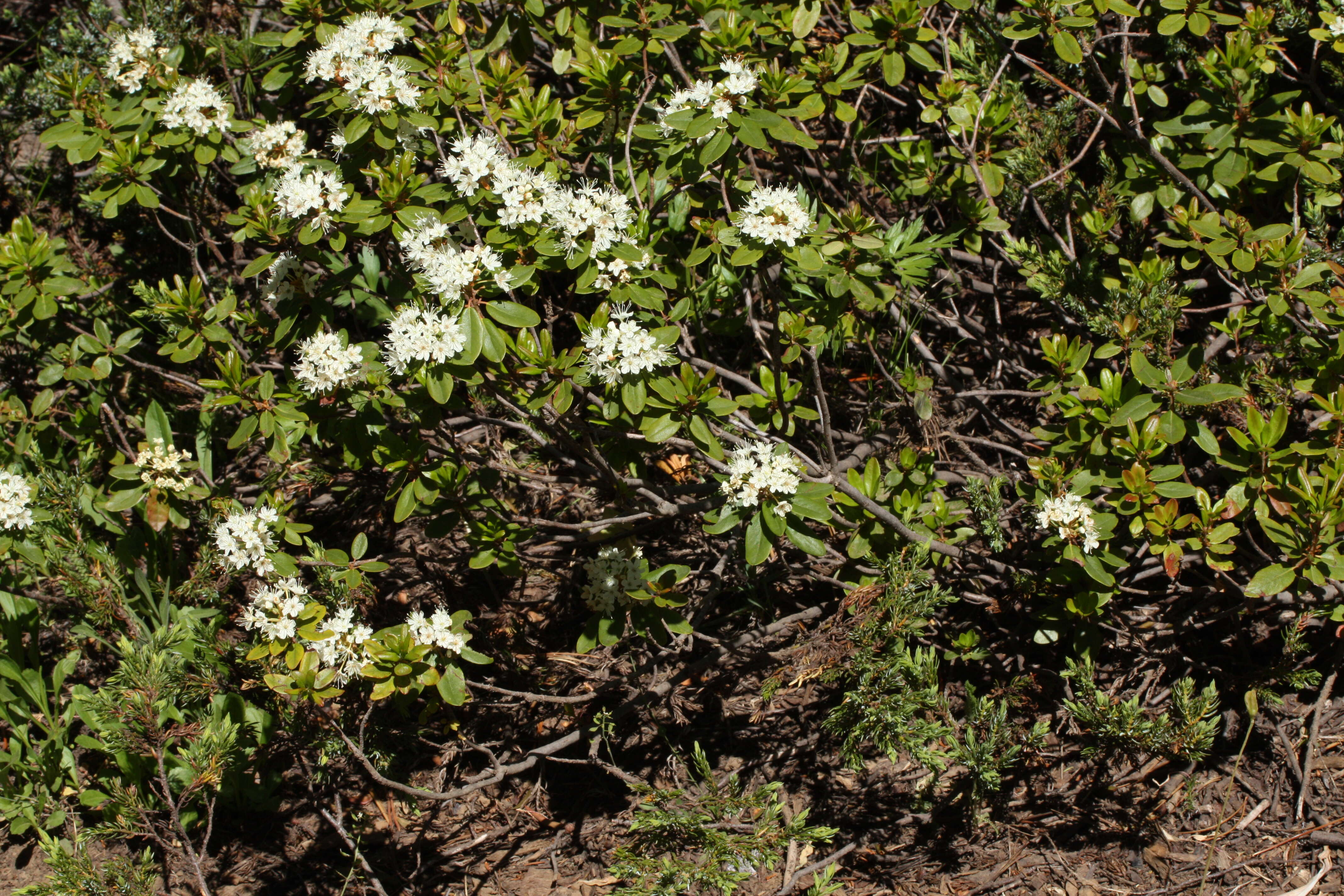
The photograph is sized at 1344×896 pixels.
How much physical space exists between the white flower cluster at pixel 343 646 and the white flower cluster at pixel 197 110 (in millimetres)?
1403

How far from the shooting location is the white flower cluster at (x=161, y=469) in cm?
241

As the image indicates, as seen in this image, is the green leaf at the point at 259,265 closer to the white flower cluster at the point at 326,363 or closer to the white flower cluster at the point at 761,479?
the white flower cluster at the point at 326,363

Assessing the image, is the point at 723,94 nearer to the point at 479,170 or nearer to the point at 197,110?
the point at 479,170

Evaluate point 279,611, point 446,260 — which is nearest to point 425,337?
point 446,260

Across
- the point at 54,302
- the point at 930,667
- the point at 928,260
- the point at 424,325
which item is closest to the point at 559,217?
the point at 424,325

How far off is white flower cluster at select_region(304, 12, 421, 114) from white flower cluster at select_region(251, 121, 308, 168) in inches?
7.1

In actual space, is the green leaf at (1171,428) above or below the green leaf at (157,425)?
above

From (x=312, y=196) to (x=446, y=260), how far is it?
1.36ft

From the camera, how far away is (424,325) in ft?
6.46

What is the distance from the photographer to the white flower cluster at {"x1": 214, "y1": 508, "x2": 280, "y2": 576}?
2.31m

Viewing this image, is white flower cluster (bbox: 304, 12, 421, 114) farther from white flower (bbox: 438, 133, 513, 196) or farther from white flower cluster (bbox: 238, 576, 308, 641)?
white flower cluster (bbox: 238, 576, 308, 641)

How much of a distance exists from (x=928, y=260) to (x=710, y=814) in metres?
1.50

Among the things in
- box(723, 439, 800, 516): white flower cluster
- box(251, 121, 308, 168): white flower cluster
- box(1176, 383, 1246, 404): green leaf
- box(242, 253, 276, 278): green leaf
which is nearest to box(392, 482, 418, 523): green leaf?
box(242, 253, 276, 278): green leaf

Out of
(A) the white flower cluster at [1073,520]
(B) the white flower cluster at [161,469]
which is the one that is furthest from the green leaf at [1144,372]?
(B) the white flower cluster at [161,469]
